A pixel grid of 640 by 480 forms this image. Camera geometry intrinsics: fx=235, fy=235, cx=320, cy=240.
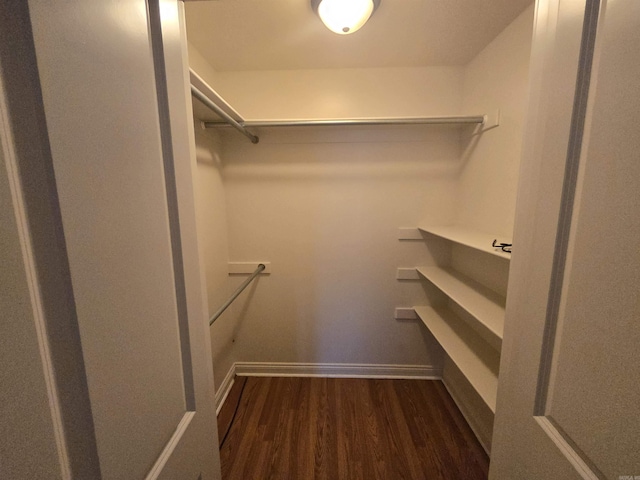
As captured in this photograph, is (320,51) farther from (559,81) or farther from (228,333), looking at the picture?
(228,333)

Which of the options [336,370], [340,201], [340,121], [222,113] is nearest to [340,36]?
[340,121]

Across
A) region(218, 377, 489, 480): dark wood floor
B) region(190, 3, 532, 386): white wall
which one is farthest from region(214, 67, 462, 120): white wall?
region(218, 377, 489, 480): dark wood floor

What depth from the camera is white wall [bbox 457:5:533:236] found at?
1.18 metres

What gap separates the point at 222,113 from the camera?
3.99ft

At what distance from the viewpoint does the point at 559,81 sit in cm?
49

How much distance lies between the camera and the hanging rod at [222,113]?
3.27 feet

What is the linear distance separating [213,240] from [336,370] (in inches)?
57.1

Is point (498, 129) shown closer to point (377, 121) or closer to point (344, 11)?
point (377, 121)

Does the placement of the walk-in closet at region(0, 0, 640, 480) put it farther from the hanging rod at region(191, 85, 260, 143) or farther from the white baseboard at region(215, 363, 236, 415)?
the white baseboard at region(215, 363, 236, 415)

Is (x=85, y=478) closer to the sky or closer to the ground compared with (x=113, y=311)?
closer to the ground

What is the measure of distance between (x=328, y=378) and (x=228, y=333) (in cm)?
91

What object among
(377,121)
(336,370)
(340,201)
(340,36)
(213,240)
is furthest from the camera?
(336,370)

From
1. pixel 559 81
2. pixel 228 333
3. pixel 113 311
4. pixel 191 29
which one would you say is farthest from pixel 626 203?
pixel 228 333

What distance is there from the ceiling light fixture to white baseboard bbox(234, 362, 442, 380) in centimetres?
223
